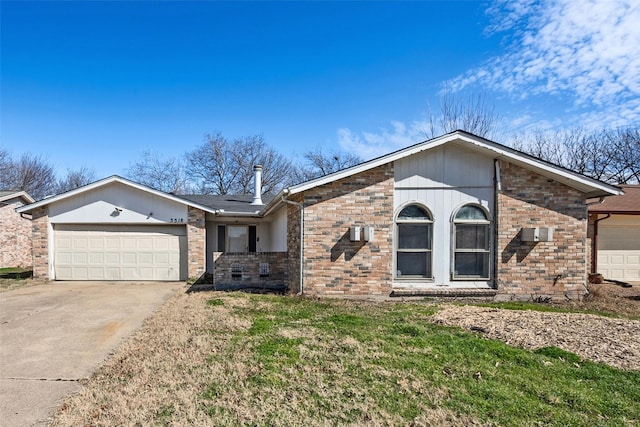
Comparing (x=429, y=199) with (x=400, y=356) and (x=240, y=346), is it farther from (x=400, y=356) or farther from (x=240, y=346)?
(x=240, y=346)

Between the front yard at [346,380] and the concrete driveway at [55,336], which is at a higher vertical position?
the front yard at [346,380]

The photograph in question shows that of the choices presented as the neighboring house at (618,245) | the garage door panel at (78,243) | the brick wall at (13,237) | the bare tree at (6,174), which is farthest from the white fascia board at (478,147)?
the bare tree at (6,174)

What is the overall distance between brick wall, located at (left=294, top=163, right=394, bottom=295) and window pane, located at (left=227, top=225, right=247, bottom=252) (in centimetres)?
668

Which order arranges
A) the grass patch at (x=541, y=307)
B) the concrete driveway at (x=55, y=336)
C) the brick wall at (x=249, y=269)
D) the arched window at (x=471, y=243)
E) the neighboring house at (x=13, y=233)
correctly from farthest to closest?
1. the neighboring house at (x=13, y=233)
2. the brick wall at (x=249, y=269)
3. the arched window at (x=471, y=243)
4. the grass patch at (x=541, y=307)
5. the concrete driveway at (x=55, y=336)

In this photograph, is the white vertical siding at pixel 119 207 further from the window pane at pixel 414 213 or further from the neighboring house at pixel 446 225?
the window pane at pixel 414 213

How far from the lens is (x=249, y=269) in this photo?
11.1 meters

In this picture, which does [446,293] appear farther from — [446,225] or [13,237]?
[13,237]

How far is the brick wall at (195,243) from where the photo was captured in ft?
42.1

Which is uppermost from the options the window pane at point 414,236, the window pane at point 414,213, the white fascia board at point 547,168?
the white fascia board at point 547,168

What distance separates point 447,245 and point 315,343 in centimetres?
519

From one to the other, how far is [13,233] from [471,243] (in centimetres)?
2181

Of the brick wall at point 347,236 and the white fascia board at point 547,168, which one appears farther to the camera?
the brick wall at point 347,236

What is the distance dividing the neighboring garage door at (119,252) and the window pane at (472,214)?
9444mm

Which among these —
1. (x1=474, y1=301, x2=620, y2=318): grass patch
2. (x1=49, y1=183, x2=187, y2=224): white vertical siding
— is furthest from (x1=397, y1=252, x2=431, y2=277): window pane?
(x1=49, y1=183, x2=187, y2=224): white vertical siding
